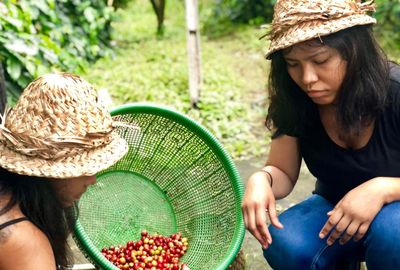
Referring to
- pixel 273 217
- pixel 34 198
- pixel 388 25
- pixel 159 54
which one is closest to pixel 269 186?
pixel 273 217

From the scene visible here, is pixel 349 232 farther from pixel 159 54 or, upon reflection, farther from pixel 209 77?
pixel 159 54

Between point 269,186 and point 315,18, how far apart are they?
65cm

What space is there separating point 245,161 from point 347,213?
84.3 inches

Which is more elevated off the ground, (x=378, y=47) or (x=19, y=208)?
(x=378, y=47)

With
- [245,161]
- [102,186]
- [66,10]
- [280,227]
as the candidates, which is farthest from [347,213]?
[66,10]

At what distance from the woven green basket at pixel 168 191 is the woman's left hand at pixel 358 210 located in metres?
0.64

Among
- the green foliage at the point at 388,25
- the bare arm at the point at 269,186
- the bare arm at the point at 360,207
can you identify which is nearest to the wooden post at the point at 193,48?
the green foliage at the point at 388,25

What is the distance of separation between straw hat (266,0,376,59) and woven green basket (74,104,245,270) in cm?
89

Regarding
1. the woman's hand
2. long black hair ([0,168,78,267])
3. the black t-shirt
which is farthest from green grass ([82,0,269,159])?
long black hair ([0,168,78,267])

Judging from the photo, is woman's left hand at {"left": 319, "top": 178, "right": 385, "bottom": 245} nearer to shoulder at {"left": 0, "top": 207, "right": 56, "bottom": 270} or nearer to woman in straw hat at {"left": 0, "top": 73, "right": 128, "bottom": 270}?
woman in straw hat at {"left": 0, "top": 73, "right": 128, "bottom": 270}

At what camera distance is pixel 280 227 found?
7.02 feet

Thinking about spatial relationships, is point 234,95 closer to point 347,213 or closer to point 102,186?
point 102,186

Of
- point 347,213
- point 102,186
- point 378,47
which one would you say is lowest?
point 102,186

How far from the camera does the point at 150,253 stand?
2734 millimetres
